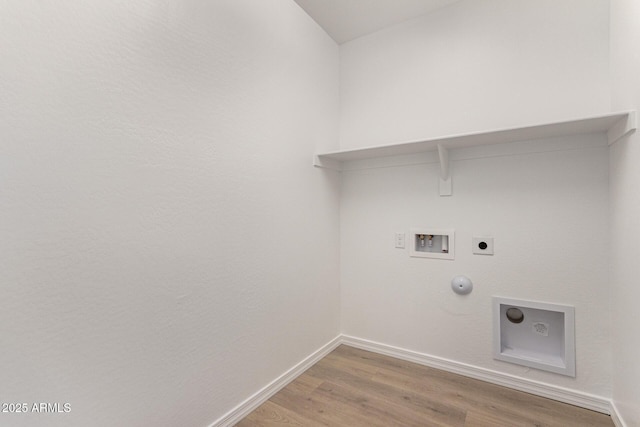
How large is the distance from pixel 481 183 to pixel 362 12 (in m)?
1.52

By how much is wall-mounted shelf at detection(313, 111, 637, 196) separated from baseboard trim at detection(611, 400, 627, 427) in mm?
1399

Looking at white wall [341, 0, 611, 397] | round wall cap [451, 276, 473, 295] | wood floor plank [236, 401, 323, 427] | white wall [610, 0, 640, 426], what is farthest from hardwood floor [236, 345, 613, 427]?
round wall cap [451, 276, 473, 295]

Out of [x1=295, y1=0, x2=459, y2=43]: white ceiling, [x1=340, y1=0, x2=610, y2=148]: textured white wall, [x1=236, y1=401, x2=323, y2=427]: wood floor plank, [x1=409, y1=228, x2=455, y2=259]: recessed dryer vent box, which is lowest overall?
[x1=236, y1=401, x2=323, y2=427]: wood floor plank

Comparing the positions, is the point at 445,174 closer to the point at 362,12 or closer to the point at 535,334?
the point at 535,334

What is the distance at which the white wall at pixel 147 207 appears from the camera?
88cm

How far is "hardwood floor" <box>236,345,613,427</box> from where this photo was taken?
1520mm

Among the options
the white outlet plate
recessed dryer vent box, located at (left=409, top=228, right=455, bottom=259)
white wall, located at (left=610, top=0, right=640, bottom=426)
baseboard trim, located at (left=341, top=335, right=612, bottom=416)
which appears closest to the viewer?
white wall, located at (left=610, top=0, right=640, bottom=426)

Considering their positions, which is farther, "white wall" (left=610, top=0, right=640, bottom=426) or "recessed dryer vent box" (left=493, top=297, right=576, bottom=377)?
"recessed dryer vent box" (left=493, top=297, right=576, bottom=377)

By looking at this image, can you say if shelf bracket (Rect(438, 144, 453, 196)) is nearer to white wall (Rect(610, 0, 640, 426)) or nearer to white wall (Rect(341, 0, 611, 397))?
white wall (Rect(341, 0, 611, 397))

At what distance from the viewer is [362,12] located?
83.1 inches

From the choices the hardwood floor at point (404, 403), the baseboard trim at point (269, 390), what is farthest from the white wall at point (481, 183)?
the baseboard trim at point (269, 390)

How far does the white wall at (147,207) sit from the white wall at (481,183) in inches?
27.0

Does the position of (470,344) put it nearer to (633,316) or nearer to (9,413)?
(633,316)

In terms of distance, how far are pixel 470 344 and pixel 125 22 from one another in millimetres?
2553
